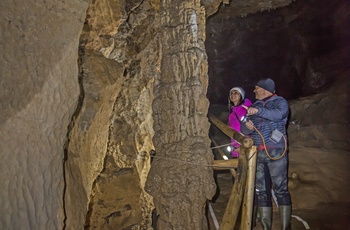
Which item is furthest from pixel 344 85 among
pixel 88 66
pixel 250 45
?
pixel 88 66

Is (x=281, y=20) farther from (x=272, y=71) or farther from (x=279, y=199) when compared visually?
(x=279, y=199)

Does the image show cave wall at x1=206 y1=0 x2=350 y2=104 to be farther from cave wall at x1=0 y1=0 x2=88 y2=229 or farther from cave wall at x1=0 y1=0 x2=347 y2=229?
cave wall at x1=0 y1=0 x2=88 y2=229

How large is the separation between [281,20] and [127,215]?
24.1 feet

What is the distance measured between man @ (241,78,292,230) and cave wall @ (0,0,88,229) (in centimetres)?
205

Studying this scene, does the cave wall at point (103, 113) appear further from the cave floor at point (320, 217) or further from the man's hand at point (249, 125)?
the cave floor at point (320, 217)

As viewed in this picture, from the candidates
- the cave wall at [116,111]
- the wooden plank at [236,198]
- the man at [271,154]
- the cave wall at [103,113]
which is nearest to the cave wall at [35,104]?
the cave wall at [103,113]

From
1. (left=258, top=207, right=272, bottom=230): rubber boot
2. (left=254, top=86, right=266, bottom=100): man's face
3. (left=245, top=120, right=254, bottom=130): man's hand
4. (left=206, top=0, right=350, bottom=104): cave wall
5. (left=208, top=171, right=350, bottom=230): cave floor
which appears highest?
(left=206, top=0, right=350, bottom=104): cave wall

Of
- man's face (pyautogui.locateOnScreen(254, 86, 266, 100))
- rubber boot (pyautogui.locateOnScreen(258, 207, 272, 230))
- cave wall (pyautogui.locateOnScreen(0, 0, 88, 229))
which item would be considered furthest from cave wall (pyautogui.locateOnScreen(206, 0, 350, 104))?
cave wall (pyautogui.locateOnScreen(0, 0, 88, 229))

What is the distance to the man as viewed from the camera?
318cm

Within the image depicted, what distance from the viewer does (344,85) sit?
7.83 metres

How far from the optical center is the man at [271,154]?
10.4 feet

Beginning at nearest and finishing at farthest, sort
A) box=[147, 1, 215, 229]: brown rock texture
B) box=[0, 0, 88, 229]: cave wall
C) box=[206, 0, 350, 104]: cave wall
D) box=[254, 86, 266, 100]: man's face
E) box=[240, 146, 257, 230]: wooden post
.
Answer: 1. box=[0, 0, 88, 229]: cave wall
2. box=[240, 146, 257, 230]: wooden post
3. box=[147, 1, 215, 229]: brown rock texture
4. box=[254, 86, 266, 100]: man's face
5. box=[206, 0, 350, 104]: cave wall

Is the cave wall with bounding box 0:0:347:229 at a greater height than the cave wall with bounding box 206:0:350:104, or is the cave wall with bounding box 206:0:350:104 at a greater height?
the cave wall with bounding box 206:0:350:104

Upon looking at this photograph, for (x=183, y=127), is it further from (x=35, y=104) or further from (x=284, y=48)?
(x=284, y=48)
